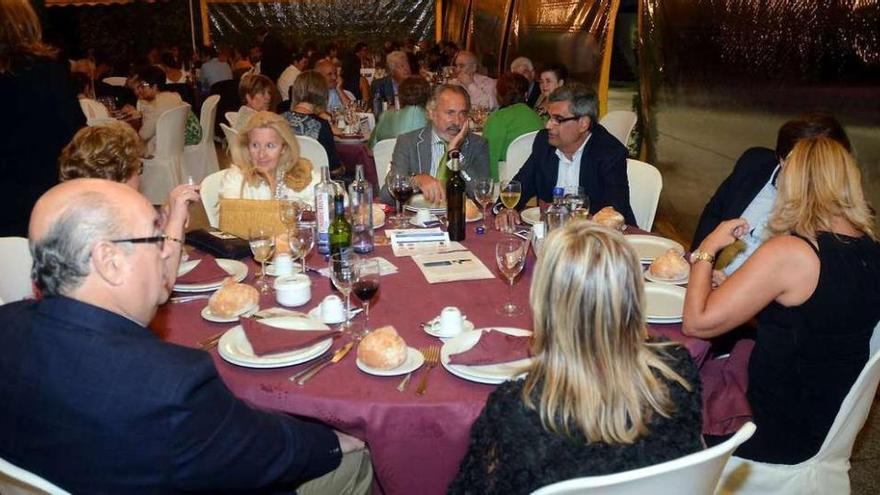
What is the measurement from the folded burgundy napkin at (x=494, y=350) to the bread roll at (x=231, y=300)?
0.70 metres

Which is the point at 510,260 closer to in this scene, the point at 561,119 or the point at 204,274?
the point at 204,274

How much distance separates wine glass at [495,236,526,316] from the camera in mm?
2199

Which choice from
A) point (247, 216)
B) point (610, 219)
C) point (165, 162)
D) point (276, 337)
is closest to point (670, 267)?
point (610, 219)

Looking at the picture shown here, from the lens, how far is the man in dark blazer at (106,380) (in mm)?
1340

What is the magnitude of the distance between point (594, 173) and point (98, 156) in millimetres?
2354

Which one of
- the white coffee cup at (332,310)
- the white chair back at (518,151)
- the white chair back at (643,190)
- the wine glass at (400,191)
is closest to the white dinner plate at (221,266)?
the white coffee cup at (332,310)

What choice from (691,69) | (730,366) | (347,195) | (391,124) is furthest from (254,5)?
(730,366)

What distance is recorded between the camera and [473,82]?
8.21 m

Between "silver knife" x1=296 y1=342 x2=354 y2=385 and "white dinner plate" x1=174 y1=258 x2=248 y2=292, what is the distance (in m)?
0.65

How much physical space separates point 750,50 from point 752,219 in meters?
1.93

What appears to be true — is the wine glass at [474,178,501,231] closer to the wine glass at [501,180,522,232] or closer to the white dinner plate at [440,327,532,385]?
the wine glass at [501,180,522,232]

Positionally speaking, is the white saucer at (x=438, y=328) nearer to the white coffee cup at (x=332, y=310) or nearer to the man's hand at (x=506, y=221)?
the white coffee cup at (x=332, y=310)

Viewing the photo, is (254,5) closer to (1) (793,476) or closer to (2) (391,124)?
(2) (391,124)

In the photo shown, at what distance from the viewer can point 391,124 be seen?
5895 mm
